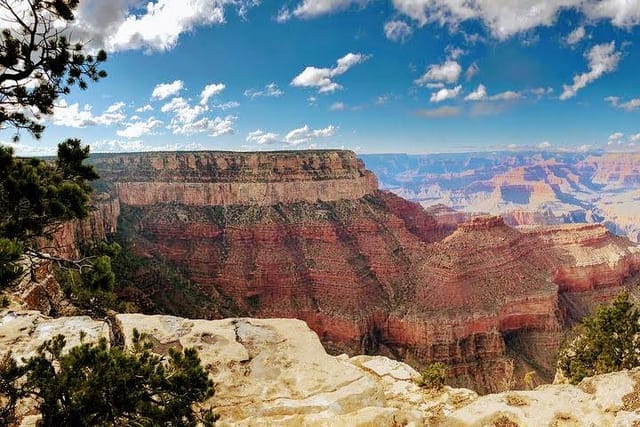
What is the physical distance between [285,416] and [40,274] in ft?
51.5

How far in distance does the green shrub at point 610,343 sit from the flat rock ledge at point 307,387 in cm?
1265

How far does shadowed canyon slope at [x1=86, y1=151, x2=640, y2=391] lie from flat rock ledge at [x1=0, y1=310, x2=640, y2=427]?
131 ft

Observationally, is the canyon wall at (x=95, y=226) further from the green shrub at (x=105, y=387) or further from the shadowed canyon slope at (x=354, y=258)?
the green shrub at (x=105, y=387)

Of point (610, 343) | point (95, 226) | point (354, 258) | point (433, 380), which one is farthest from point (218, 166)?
point (433, 380)

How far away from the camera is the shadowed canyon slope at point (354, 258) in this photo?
5962 cm

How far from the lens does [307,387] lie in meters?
15.3

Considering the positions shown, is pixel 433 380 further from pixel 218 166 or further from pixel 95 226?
pixel 218 166

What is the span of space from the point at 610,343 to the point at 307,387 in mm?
20390

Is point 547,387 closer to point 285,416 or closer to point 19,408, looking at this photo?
point 285,416

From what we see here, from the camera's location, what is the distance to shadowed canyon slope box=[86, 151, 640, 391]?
59625 millimetres

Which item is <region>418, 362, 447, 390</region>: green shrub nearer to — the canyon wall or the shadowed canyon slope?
the canyon wall

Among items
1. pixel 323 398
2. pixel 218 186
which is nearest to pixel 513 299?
pixel 218 186

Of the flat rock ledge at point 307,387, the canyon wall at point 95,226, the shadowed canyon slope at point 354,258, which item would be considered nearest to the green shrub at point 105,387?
the flat rock ledge at point 307,387

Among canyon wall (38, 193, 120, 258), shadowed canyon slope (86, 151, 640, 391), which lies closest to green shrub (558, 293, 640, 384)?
shadowed canyon slope (86, 151, 640, 391)
